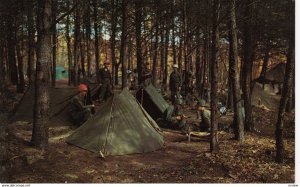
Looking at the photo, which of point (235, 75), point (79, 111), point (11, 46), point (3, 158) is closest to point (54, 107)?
point (79, 111)

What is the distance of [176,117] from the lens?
605 inches

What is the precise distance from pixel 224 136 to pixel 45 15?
7402 millimetres

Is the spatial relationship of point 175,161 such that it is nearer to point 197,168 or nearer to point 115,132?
point 197,168

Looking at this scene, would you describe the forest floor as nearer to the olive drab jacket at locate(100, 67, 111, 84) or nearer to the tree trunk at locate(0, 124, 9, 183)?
the tree trunk at locate(0, 124, 9, 183)

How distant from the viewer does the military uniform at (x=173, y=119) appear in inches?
592

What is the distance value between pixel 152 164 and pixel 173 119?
515 centimetres

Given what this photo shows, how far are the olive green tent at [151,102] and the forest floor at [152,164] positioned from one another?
3.94 metres

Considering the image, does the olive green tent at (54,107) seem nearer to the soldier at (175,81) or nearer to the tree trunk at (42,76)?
the tree trunk at (42,76)

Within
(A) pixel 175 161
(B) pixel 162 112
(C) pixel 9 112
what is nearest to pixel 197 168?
(A) pixel 175 161

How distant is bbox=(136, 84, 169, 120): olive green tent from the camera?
665 inches

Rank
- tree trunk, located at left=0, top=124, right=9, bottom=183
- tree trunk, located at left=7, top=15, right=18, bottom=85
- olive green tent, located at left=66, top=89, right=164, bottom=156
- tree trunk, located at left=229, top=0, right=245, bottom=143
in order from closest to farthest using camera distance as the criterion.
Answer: tree trunk, located at left=0, top=124, right=9, bottom=183 < olive green tent, located at left=66, top=89, right=164, bottom=156 < tree trunk, located at left=229, top=0, right=245, bottom=143 < tree trunk, located at left=7, top=15, right=18, bottom=85

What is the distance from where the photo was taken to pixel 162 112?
1677 cm

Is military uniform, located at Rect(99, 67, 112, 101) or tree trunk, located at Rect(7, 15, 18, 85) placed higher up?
tree trunk, located at Rect(7, 15, 18, 85)

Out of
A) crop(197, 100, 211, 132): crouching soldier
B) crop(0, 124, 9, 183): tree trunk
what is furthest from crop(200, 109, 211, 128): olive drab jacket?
crop(0, 124, 9, 183): tree trunk
